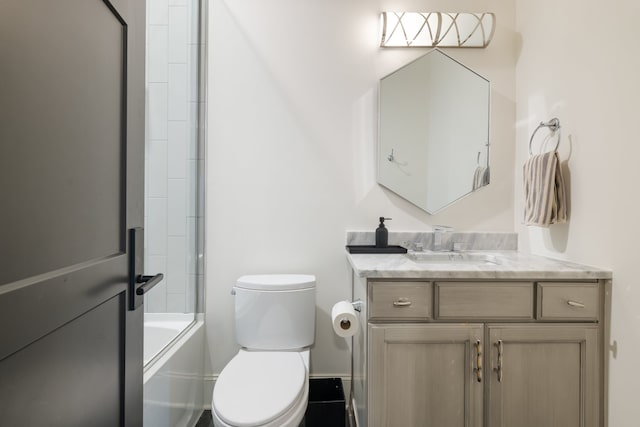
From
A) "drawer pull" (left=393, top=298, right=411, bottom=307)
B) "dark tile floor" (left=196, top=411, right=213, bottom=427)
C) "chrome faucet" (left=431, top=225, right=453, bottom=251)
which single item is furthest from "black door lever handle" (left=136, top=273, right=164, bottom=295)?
"chrome faucet" (left=431, top=225, right=453, bottom=251)

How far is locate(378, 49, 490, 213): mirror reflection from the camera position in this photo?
6.04 feet

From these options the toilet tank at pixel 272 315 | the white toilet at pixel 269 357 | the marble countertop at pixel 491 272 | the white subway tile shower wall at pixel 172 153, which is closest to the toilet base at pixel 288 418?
the white toilet at pixel 269 357

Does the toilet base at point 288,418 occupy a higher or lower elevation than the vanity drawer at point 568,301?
lower

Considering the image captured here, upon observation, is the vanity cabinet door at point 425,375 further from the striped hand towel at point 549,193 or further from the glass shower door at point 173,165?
the glass shower door at point 173,165

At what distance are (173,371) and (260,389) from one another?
0.49 m

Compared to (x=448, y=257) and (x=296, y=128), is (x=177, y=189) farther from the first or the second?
(x=448, y=257)

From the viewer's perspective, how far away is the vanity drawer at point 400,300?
1.25 m

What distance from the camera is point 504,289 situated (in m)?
1.25

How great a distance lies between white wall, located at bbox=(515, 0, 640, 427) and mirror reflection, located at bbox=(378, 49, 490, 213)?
330 millimetres

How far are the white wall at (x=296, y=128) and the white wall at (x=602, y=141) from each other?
0.37 metres

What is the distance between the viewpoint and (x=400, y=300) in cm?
125

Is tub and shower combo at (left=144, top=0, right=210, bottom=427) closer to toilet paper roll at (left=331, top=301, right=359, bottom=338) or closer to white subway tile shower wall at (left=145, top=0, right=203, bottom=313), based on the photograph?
white subway tile shower wall at (left=145, top=0, right=203, bottom=313)

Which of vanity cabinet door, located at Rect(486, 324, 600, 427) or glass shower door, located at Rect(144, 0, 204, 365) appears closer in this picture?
vanity cabinet door, located at Rect(486, 324, 600, 427)

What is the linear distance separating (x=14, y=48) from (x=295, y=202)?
1421 millimetres
